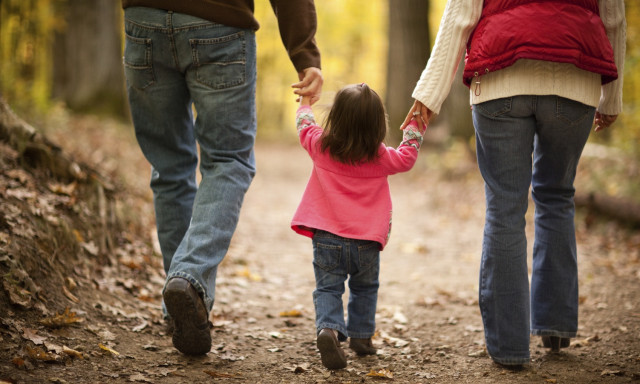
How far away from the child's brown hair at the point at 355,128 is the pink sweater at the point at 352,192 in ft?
0.20

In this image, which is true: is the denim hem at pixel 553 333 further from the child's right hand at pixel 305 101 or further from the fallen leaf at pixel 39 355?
the fallen leaf at pixel 39 355

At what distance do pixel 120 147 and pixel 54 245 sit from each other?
516cm

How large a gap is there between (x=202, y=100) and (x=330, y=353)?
143 cm

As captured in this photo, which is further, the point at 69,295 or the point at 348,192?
the point at 69,295

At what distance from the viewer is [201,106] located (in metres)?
2.86

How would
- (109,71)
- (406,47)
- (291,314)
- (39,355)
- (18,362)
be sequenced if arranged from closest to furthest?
1. (18,362)
2. (39,355)
3. (291,314)
4. (109,71)
5. (406,47)

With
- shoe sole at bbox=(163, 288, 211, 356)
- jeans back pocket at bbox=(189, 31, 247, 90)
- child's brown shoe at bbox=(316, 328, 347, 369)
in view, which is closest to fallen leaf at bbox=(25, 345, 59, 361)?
shoe sole at bbox=(163, 288, 211, 356)

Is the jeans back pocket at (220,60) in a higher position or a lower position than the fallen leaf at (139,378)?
higher

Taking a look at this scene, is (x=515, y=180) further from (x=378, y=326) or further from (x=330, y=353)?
(x=378, y=326)

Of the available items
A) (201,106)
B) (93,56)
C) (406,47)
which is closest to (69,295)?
(201,106)

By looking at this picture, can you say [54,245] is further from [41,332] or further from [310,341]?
[310,341]

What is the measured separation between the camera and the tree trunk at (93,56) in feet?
36.7

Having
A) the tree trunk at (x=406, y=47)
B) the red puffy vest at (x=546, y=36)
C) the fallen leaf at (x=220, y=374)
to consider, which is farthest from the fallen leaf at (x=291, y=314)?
the tree trunk at (x=406, y=47)

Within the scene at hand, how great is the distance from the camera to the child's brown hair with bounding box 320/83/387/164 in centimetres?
285
